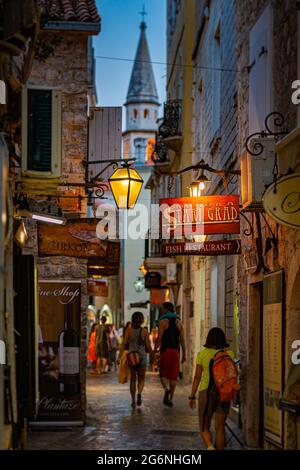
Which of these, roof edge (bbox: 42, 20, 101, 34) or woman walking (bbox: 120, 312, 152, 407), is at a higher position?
roof edge (bbox: 42, 20, 101, 34)

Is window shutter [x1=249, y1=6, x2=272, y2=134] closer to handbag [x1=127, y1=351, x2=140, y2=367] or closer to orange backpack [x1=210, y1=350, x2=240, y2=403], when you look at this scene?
orange backpack [x1=210, y1=350, x2=240, y2=403]

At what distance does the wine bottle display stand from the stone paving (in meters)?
0.66

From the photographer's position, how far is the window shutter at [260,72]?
12.1 metres

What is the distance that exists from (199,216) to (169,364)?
→ 523 cm

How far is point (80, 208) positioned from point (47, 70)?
2284 mm

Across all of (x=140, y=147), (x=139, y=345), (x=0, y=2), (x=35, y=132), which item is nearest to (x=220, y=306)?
(x=139, y=345)

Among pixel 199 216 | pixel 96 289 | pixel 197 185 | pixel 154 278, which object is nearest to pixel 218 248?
pixel 199 216

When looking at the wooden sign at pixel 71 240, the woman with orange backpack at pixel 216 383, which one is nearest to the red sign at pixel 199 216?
the wooden sign at pixel 71 240

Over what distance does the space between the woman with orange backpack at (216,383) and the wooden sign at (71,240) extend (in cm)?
292

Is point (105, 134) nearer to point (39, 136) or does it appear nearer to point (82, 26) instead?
point (82, 26)

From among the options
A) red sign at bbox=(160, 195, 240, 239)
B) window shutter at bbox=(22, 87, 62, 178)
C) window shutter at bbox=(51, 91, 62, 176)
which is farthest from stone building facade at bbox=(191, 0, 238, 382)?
window shutter at bbox=(22, 87, 62, 178)

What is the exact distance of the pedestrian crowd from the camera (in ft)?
38.1

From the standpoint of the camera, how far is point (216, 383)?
1159 centimetres

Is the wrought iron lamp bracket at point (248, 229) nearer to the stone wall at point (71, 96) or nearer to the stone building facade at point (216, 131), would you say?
the stone building facade at point (216, 131)
